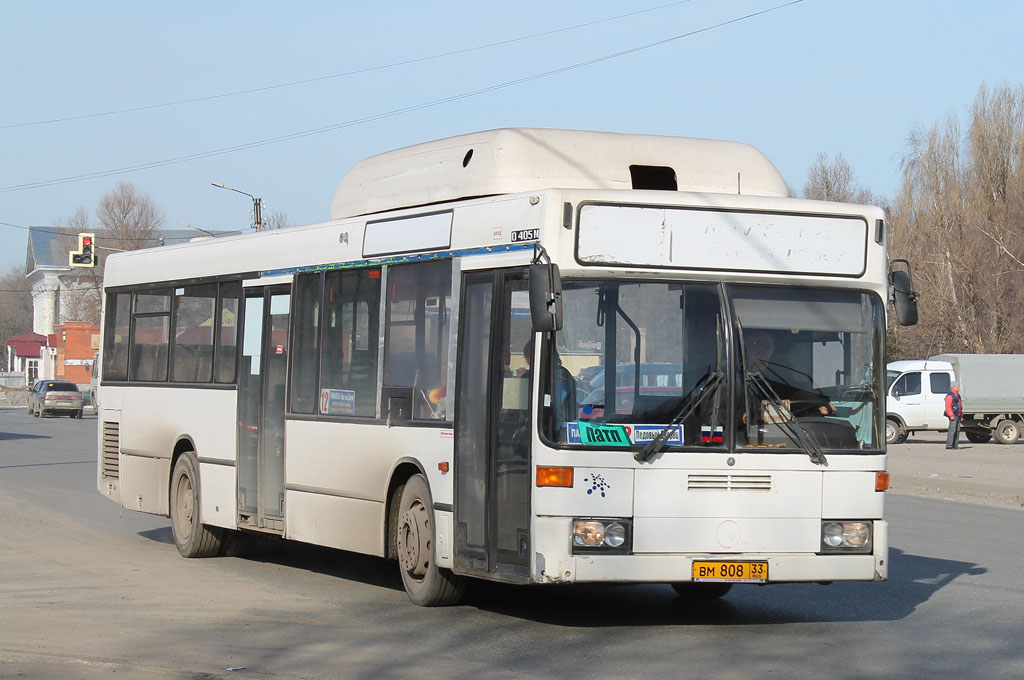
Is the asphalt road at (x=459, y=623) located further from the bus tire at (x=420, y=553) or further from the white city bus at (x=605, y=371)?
the white city bus at (x=605, y=371)

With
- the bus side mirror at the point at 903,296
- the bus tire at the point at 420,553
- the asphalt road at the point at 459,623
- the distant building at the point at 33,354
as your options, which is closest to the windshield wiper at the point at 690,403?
the asphalt road at the point at 459,623

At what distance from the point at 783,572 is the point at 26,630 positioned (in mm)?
4913

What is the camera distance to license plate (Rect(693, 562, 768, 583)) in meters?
8.87

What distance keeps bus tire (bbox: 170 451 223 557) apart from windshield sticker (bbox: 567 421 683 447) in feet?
19.5

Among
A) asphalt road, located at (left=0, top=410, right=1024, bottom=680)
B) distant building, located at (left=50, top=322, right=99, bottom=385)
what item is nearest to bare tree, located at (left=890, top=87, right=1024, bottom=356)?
asphalt road, located at (left=0, top=410, right=1024, bottom=680)

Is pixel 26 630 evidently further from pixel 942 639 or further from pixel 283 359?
pixel 942 639

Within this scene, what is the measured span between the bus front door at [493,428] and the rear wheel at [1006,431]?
32.8m

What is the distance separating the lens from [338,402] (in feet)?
37.7

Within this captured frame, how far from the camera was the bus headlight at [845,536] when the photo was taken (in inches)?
359

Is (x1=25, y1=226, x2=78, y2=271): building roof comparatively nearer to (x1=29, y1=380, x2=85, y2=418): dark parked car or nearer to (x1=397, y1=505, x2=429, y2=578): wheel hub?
(x1=29, y1=380, x2=85, y2=418): dark parked car

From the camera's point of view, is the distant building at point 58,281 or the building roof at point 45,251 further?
the building roof at point 45,251

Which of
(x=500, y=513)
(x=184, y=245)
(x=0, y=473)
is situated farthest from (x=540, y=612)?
(x=0, y=473)

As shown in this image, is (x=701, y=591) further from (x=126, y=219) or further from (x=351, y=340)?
(x=126, y=219)

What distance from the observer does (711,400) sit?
8.95 meters
